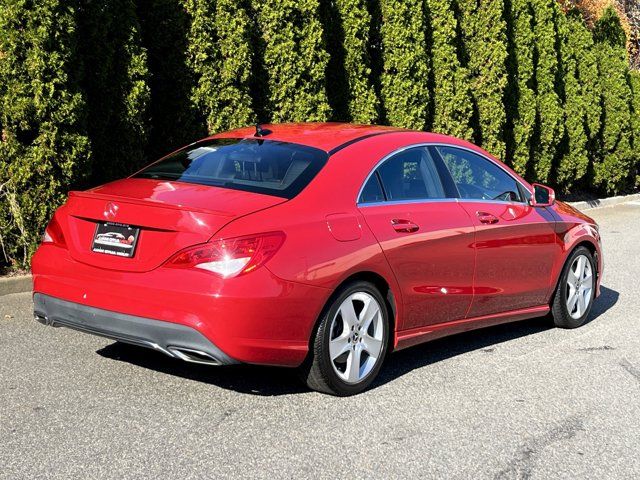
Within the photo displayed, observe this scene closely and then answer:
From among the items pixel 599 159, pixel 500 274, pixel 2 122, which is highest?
pixel 2 122

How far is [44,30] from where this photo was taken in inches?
319

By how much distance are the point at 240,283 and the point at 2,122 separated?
4460 mm

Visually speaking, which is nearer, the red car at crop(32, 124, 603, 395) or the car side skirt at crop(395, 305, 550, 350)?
the red car at crop(32, 124, 603, 395)

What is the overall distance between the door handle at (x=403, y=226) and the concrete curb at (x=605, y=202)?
12.1 metres

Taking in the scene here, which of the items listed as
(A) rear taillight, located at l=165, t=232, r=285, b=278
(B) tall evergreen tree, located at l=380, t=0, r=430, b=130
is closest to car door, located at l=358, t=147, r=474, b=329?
(A) rear taillight, located at l=165, t=232, r=285, b=278

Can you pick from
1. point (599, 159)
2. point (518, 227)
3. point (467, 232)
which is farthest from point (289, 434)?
point (599, 159)

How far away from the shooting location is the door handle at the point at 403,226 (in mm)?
5694

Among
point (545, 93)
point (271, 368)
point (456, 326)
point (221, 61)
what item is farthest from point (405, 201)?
point (545, 93)

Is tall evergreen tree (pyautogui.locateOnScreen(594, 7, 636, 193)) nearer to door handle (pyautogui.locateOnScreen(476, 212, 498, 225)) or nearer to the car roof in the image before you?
door handle (pyautogui.locateOnScreen(476, 212, 498, 225))

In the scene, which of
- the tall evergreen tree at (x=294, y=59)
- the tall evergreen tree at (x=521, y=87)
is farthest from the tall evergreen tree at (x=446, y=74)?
the tall evergreen tree at (x=294, y=59)

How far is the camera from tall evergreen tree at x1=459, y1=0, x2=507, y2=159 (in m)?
14.8

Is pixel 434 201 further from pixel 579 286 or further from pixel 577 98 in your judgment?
pixel 577 98

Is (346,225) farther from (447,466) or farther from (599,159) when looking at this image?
(599,159)

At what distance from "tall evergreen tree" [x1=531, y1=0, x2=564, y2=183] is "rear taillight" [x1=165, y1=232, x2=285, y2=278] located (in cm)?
1237
